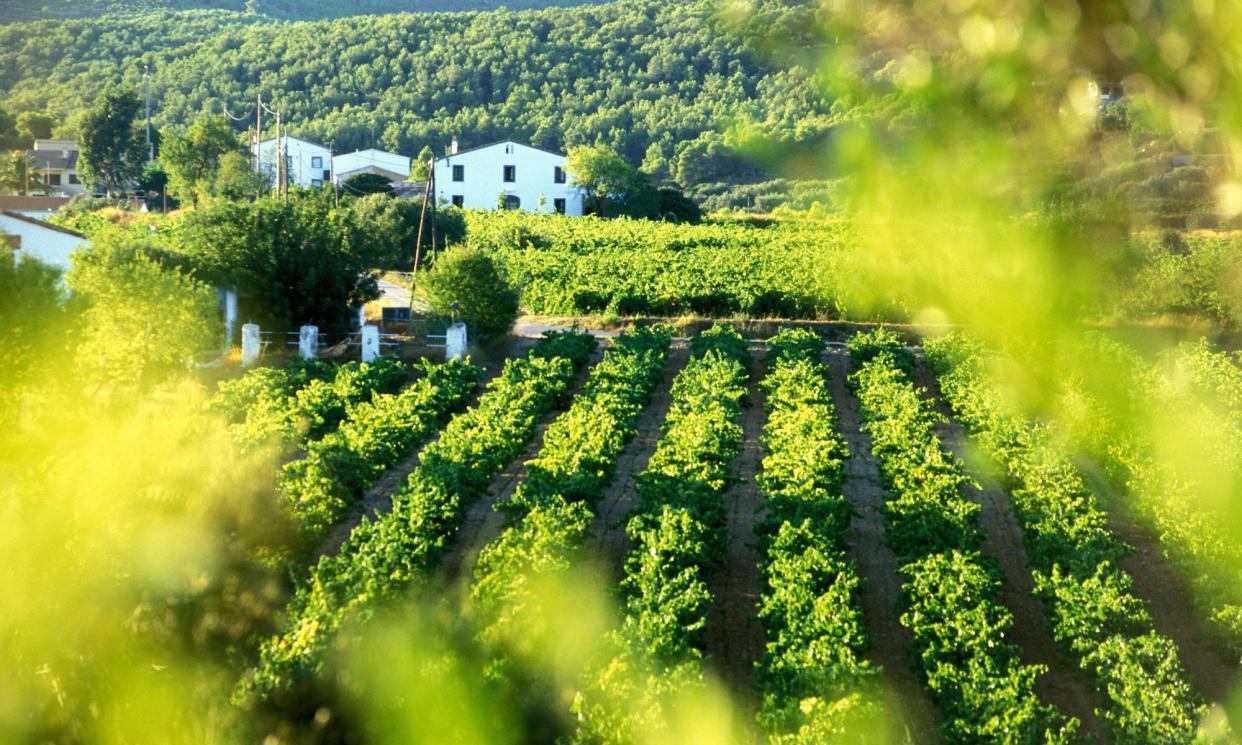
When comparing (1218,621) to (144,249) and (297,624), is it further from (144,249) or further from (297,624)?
(144,249)

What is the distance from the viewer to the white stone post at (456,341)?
1162 inches

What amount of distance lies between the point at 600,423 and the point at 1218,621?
9938mm

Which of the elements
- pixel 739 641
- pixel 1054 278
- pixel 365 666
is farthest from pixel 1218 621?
pixel 1054 278

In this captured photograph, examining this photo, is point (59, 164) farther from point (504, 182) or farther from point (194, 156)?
point (504, 182)

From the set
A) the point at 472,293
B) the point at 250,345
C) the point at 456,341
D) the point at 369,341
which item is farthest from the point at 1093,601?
the point at 472,293

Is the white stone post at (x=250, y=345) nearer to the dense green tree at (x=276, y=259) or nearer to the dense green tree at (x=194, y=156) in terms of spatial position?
the dense green tree at (x=276, y=259)

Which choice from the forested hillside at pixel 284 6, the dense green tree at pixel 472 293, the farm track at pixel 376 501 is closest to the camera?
the farm track at pixel 376 501

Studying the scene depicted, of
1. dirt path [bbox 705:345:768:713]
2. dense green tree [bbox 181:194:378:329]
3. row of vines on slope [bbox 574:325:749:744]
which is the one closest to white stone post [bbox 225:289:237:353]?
dense green tree [bbox 181:194:378:329]

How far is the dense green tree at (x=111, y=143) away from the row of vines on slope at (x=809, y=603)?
202 feet

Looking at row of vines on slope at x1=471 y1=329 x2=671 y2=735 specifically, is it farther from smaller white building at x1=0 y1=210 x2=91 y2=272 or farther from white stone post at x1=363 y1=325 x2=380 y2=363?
smaller white building at x1=0 y1=210 x2=91 y2=272

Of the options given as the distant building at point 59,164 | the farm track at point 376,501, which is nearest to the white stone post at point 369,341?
the farm track at point 376,501

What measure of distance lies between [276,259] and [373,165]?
45.4 metres

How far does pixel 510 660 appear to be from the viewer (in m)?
9.59

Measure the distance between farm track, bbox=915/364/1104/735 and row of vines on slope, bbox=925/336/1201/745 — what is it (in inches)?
7.7
